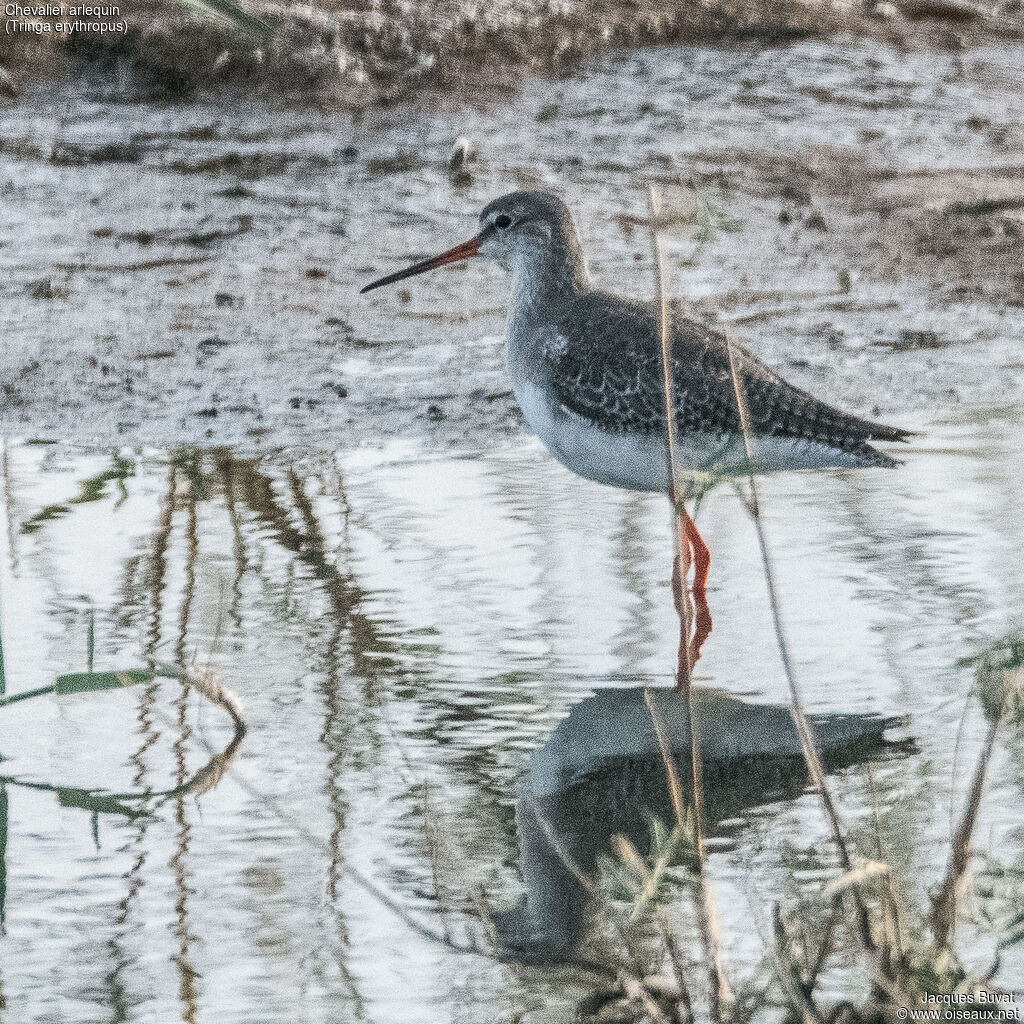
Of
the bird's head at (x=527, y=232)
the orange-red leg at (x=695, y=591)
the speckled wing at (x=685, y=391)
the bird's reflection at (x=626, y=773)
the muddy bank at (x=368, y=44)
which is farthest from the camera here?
the muddy bank at (x=368, y=44)

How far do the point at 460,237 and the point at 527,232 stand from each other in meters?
2.54

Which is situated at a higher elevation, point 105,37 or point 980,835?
point 105,37

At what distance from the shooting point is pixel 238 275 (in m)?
8.45

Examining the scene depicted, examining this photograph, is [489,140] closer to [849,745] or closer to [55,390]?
[55,390]

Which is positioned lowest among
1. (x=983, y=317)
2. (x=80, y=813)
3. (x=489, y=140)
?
(x=80, y=813)

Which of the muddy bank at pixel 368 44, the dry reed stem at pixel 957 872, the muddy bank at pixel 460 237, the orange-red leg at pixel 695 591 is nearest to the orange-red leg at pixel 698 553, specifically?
the orange-red leg at pixel 695 591

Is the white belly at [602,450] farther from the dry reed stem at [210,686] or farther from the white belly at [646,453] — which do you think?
the dry reed stem at [210,686]

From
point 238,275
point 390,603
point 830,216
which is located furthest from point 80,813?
point 830,216

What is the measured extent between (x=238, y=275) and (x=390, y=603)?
374 cm

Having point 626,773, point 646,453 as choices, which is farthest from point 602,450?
point 626,773

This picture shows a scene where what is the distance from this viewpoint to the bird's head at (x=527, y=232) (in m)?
6.22

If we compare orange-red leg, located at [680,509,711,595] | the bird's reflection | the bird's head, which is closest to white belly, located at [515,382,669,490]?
orange-red leg, located at [680,509,711,595]

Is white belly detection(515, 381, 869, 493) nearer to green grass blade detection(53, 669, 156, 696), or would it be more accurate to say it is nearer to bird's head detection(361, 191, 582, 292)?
bird's head detection(361, 191, 582, 292)

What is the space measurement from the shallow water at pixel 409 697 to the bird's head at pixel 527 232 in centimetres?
Answer: 76
